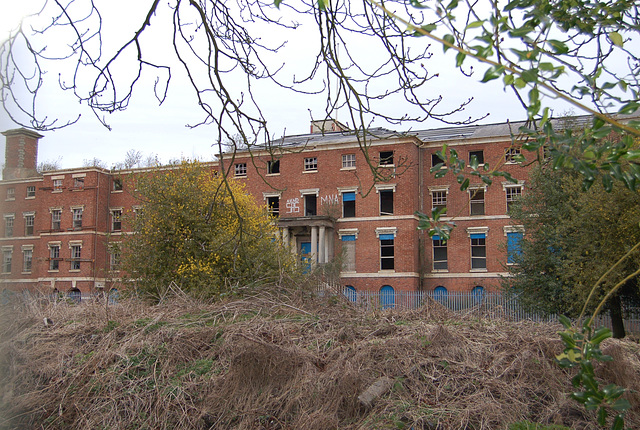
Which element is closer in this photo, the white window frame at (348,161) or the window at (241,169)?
the white window frame at (348,161)

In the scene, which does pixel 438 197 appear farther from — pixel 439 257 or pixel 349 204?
pixel 349 204

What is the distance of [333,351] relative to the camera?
25.6ft

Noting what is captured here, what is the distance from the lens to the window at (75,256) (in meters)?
45.0

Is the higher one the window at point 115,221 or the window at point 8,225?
the window at point 115,221

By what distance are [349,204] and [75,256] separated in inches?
884

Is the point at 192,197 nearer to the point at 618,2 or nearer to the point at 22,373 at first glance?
the point at 22,373

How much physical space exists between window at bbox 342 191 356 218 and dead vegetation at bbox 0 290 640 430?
29.8 metres

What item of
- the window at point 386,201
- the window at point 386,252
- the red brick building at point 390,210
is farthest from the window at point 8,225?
the window at point 386,201

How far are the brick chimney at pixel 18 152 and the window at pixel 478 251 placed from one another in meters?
36.1

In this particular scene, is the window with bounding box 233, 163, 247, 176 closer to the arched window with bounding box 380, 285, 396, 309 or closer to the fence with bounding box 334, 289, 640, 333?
the arched window with bounding box 380, 285, 396, 309

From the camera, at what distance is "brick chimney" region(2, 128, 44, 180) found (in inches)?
86.9

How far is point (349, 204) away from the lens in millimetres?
39094

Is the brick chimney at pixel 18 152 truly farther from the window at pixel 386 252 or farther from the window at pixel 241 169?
the window at pixel 241 169

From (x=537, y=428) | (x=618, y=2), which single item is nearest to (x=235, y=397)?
(x=537, y=428)
